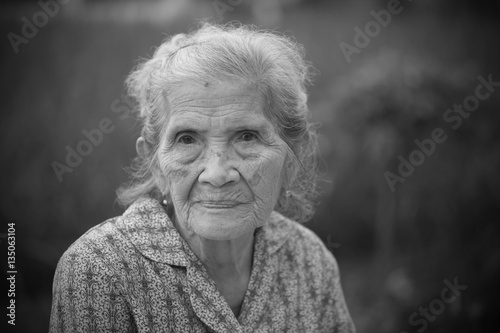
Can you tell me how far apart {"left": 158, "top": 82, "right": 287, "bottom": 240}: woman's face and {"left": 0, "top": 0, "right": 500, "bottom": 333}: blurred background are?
5.97ft

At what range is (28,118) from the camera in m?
3.80

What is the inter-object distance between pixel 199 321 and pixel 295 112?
1.02m

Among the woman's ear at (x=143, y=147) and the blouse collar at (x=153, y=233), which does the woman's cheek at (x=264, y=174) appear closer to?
the blouse collar at (x=153, y=233)

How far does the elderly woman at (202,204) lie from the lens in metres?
1.95

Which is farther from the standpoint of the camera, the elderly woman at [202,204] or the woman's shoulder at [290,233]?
the woman's shoulder at [290,233]

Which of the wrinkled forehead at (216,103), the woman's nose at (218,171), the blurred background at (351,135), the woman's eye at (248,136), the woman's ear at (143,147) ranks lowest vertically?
the woman's nose at (218,171)

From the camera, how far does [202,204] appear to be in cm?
201

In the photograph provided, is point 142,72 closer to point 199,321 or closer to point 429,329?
point 199,321

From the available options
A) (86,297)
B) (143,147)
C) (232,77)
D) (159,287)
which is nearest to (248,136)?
(232,77)

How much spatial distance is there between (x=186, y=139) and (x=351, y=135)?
2649 millimetres

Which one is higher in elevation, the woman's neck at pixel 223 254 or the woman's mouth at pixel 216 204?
the woman's mouth at pixel 216 204

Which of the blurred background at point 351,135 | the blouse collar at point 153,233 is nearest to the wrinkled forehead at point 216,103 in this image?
the blouse collar at point 153,233

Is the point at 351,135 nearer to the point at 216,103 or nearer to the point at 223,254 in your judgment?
the point at 223,254

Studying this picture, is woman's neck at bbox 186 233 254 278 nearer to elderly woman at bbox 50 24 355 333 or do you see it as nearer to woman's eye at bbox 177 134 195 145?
elderly woman at bbox 50 24 355 333
